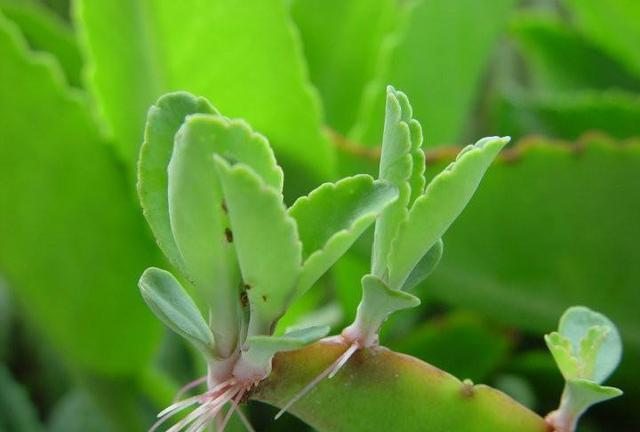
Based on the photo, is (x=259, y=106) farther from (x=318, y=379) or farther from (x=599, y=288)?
(x=318, y=379)

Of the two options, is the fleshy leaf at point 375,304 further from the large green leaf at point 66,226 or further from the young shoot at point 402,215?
the large green leaf at point 66,226

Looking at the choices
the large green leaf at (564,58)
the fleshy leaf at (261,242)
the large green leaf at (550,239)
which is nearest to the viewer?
the fleshy leaf at (261,242)

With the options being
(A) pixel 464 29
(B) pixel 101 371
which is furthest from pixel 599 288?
(B) pixel 101 371

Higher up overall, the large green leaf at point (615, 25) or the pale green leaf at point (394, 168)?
the pale green leaf at point (394, 168)

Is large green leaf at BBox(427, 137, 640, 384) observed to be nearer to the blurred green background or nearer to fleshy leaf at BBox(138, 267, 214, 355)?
the blurred green background

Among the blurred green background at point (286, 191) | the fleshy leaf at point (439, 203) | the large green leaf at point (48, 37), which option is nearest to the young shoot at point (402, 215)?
the fleshy leaf at point (439, 203)

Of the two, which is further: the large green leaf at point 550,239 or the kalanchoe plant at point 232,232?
the large green leaf at point 550,239

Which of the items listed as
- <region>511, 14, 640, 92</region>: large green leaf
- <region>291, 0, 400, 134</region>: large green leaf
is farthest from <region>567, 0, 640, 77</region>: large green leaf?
<region>291, 0, 400, 134</region>: large green leaf
